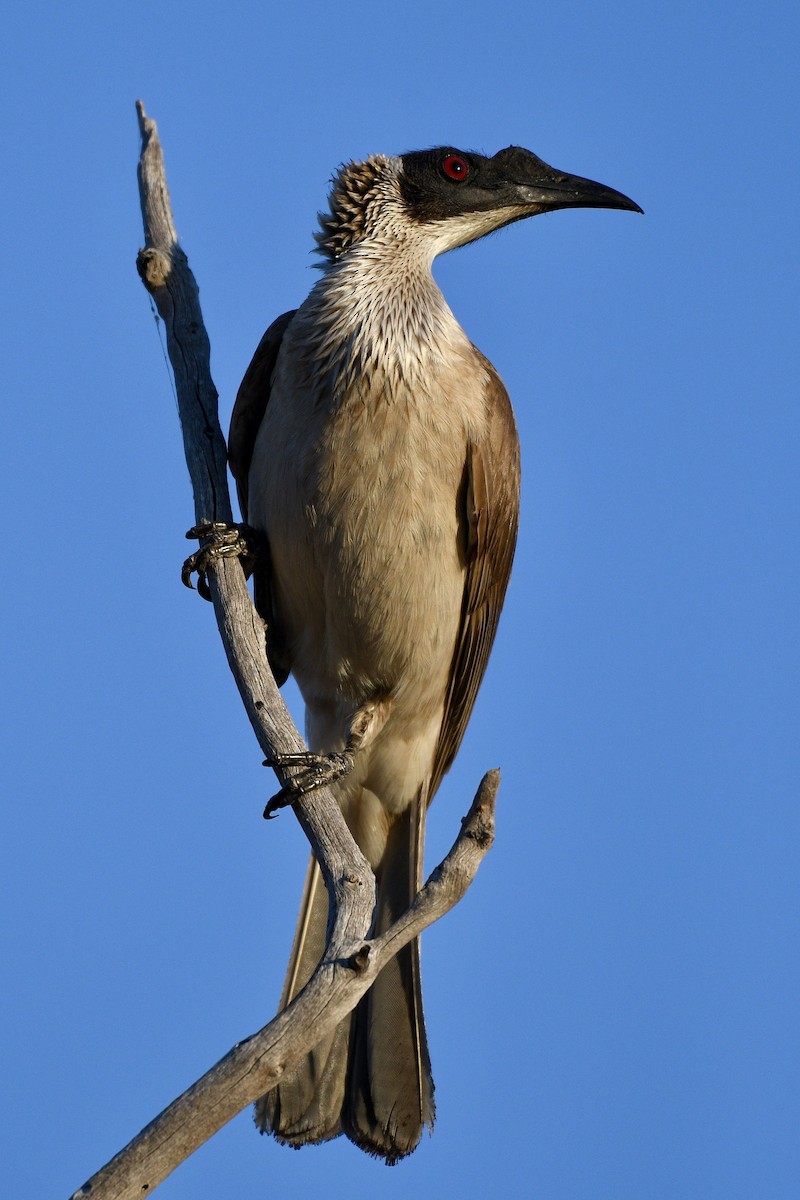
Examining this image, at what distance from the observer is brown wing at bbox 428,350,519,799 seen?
5.44 m

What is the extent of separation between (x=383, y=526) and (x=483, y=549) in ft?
1.73

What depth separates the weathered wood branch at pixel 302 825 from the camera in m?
3.23

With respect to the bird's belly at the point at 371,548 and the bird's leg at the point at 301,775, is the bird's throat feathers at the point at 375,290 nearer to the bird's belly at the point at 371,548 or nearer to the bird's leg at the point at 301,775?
the bird's belly at the point at 371,548

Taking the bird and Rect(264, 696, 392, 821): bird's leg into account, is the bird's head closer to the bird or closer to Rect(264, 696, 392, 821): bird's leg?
the bird

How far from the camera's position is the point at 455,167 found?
19.6 ft

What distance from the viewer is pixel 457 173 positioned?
19.6 ft

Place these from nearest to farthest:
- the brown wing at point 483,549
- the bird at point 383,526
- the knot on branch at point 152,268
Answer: the bird at point 383,526, the knot on branch at point 152,268, the brown wing at point 483,549

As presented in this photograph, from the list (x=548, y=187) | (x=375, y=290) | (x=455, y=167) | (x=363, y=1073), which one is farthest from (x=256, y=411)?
(x=363, y=1073)

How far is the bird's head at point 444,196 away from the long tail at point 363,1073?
277 cm

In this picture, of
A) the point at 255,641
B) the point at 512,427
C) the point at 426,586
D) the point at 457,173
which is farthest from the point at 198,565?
the point at 457,173

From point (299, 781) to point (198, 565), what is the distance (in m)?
1.06

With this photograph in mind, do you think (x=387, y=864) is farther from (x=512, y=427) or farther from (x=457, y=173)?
(x=457, y=173)

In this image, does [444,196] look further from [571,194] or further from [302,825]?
[302,825]

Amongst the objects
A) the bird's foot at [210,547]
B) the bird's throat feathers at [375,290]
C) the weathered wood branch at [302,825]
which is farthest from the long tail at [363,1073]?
the bird's throat feathers at [375,290]
